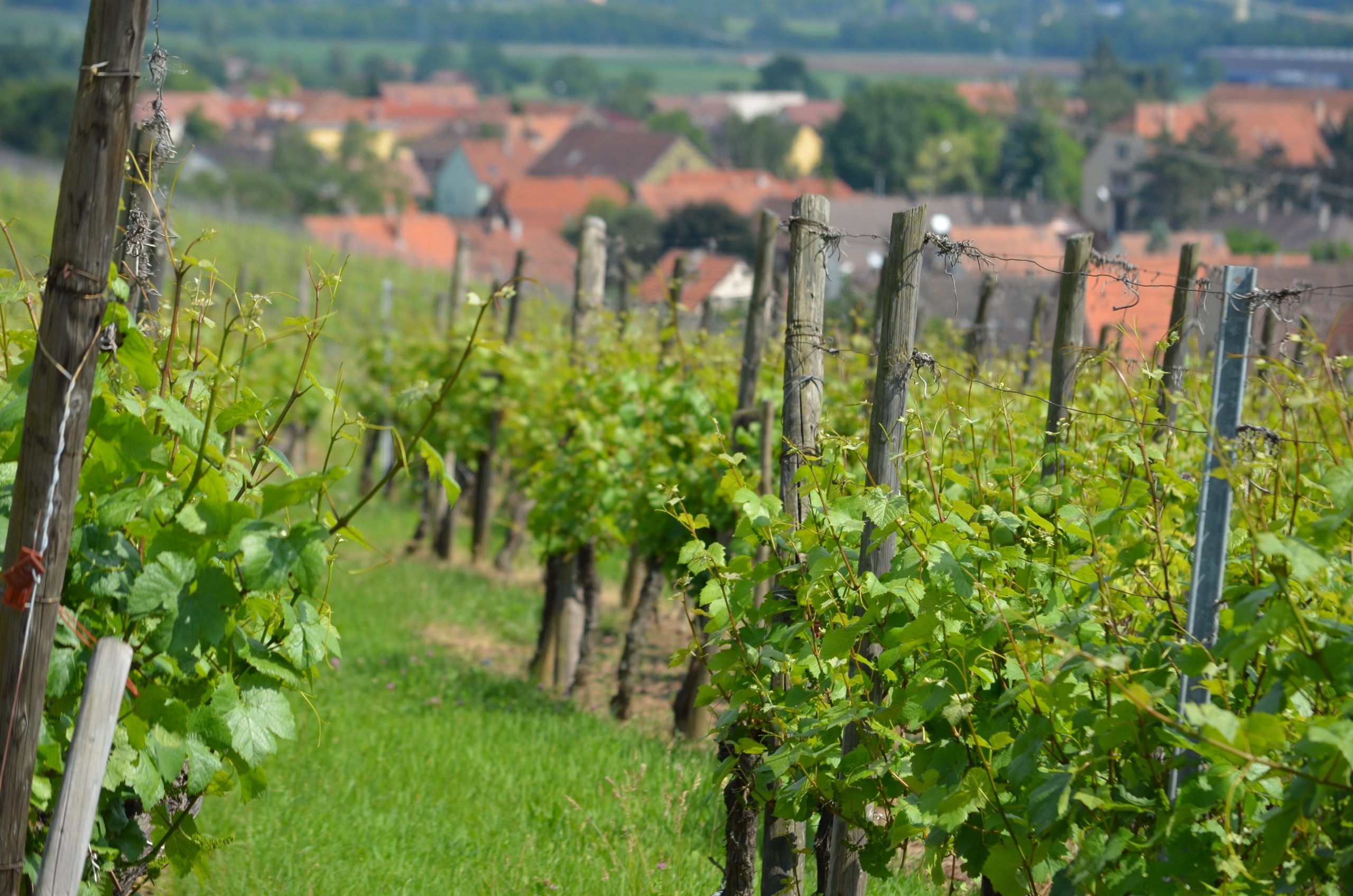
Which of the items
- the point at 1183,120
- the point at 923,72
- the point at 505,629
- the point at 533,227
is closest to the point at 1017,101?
the point at 1183,120

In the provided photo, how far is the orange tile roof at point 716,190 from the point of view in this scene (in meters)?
66.2

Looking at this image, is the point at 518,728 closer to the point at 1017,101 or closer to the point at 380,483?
the point at 380,483

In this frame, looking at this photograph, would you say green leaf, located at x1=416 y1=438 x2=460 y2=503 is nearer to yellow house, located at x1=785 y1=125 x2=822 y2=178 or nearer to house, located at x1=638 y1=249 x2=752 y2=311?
house, located at x1=638 y1=249 x2=752 y2=311

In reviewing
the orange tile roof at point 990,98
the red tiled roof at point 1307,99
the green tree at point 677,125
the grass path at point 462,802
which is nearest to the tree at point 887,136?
the orange tile roof at point 990,98

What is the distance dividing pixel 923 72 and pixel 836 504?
585 feet

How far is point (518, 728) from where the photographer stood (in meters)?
6.27

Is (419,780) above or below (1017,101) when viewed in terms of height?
below

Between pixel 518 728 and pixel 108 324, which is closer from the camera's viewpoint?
pixel 108 324

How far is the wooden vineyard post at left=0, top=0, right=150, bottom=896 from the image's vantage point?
228 cm

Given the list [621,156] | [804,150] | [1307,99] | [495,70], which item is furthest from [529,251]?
[495,70]

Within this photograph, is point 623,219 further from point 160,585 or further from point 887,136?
point 160,585

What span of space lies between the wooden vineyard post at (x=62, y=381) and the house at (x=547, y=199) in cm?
7404

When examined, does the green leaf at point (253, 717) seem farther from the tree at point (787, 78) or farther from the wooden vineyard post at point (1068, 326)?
the tree at point (787, 78)

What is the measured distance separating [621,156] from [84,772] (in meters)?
93.7
